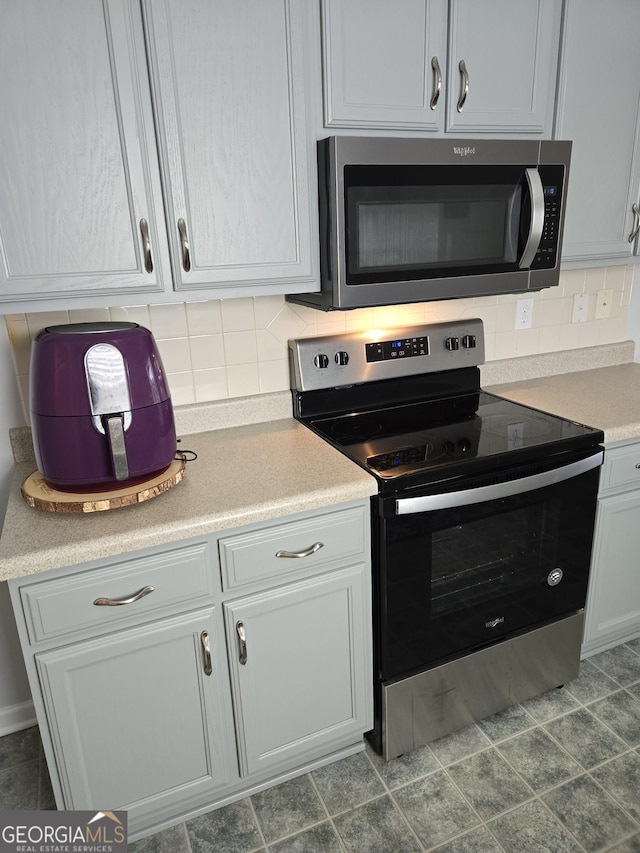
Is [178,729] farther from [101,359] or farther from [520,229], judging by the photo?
[520,229]

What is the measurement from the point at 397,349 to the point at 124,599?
1.14m

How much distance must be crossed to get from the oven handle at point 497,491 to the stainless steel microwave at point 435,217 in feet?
1.75

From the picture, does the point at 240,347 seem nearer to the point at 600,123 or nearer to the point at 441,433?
the point at 441,433

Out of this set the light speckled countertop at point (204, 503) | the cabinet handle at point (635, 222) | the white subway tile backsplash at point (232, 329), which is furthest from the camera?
the cabinet handle at point (635, 222)

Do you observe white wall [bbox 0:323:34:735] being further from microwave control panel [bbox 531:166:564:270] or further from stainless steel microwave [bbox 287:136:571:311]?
microwave control panel [bbox 531:166:564:270]

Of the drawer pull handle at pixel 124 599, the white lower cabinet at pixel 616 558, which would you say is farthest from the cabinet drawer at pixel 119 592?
the white lower cabinet at pixel 616 558

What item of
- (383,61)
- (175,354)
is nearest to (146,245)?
(175,354)

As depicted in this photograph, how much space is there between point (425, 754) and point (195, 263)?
1507mm

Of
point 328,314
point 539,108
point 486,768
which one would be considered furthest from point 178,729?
point 539,108

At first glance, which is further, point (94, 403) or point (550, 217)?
point (550, 217)

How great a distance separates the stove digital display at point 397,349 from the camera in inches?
75.7

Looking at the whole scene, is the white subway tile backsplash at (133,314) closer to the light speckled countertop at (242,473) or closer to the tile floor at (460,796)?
the light speckled countertop at (242,473)

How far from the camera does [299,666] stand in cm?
154

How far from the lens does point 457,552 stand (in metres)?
1.62
